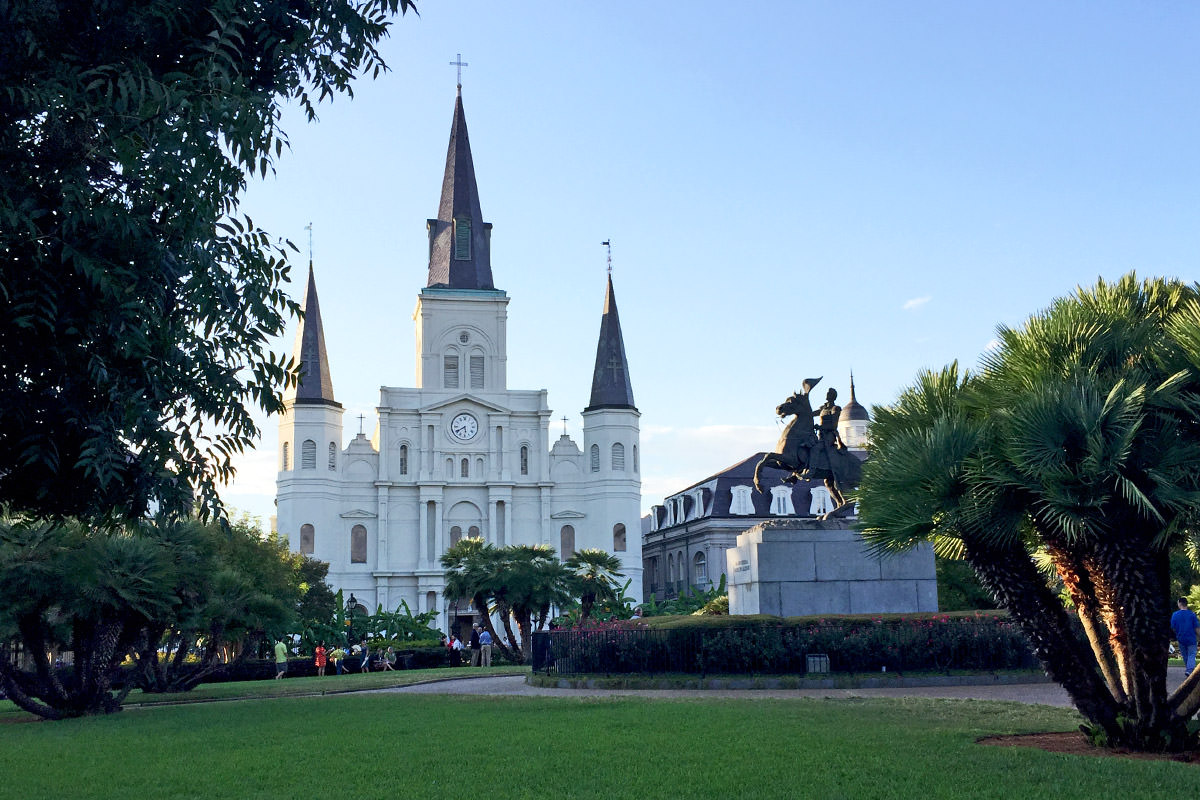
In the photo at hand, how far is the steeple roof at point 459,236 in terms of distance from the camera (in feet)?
283

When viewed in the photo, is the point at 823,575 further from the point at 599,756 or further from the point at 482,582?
the point at 482,582

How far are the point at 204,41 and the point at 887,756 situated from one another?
759cm

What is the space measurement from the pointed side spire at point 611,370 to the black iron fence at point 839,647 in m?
63.9

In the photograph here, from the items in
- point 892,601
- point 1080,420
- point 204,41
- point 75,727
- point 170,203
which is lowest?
point 75,727

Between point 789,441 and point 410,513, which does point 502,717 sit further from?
point 410,513

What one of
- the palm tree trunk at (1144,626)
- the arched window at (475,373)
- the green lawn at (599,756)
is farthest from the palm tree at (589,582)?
the palm tree trunk at (1144,626)

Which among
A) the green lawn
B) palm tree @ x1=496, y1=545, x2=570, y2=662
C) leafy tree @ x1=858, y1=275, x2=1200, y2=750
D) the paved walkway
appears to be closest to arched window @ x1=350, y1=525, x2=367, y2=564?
palm tree @ x1=496, y1=545, x2=570, y2=662

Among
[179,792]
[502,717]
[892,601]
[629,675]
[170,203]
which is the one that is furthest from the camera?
[892,601]

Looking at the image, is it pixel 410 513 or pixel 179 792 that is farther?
pixel 410 513

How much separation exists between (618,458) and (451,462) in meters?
11.1

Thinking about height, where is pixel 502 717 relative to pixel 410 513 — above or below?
below

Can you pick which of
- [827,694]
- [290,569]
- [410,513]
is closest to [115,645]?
[827,694]

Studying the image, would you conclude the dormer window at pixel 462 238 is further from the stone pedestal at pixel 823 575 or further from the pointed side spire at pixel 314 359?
the stone pedestal at pixel 823 575

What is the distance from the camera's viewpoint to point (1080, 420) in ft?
32.7
